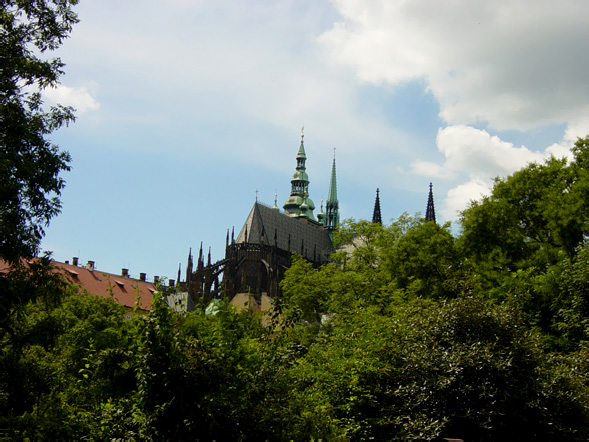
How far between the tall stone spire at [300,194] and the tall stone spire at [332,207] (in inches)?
104

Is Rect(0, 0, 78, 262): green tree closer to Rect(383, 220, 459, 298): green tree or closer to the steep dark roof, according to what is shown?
Rect(383, 220, 459, 298): green tree

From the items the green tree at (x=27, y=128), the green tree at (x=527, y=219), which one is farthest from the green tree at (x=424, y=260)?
the green tree at (x=27, y=128)

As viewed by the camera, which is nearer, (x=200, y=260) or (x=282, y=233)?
(x=200, y=260)

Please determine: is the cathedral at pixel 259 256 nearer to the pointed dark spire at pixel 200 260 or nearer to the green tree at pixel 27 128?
the pointed dark spire at pixel 200 260

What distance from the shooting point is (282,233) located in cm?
9138

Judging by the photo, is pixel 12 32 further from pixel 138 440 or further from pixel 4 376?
pixel 138 440

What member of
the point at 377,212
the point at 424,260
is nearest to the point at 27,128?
the point at 424,260

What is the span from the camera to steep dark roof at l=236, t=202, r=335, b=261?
87356mm

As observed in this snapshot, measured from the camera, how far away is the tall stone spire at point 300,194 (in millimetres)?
114000

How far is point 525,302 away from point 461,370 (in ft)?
26.3

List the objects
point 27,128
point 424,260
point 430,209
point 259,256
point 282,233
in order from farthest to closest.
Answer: point 430,209, point 282,233, point 259,256, point 424,260, point 27,128

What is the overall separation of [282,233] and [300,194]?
80.8 feet

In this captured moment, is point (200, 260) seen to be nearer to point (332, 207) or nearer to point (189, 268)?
point (189, 268)

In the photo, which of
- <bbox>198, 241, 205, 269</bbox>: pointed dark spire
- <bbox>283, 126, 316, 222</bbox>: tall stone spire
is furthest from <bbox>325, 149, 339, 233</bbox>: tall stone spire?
<bbox>198, 241, 205, 269</bbox>: pointed dark spire
